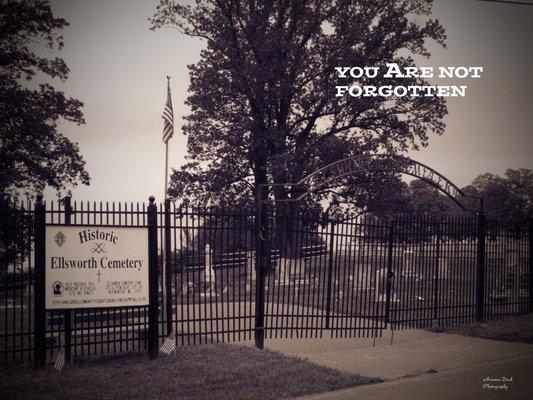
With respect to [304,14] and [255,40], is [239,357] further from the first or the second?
[304,14]

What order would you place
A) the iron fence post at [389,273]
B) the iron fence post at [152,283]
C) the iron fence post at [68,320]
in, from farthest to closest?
the iron fence post at [389,273] → the iron fence post at [152,283] → the iron fence post at [68,320]

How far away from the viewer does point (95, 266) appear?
842 centimetres

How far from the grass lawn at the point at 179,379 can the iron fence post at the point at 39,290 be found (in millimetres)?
306

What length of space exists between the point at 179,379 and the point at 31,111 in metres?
22.8

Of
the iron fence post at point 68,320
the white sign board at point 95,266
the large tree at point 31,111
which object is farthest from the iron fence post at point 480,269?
the large tree at point 31,111

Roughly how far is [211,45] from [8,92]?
11.1 m

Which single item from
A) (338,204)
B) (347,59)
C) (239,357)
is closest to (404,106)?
(347,59)

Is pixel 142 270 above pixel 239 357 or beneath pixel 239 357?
above

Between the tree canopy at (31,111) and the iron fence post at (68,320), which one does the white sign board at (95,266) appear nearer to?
the iron fence post at (68,320)

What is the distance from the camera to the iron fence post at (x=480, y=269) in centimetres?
1309

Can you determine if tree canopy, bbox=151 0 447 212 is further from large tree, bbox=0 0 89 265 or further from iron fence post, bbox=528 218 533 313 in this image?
iron fence post, bbox=528 218 533 313

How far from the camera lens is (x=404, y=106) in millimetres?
31438

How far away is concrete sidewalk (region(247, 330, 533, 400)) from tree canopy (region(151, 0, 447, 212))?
17.5 metres

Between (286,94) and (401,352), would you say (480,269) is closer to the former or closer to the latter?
(401,352)
